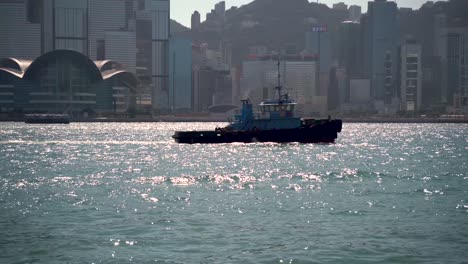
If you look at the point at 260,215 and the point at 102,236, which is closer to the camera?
the point at 102,236

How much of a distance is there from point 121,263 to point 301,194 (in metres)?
25.3

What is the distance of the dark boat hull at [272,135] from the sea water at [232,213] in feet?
144

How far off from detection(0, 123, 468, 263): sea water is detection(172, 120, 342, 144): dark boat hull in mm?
43994

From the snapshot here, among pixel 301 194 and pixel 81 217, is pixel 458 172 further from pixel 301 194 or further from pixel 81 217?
pixel 81 217

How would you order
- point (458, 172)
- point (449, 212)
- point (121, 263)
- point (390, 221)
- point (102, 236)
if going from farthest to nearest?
point (458, 172) < point (449, 212) < point (390, 221) < point (102, 236) < point (121, 263)

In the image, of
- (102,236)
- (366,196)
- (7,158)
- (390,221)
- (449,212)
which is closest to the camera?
(102,236)

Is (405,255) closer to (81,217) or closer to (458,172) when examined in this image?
(81,217)

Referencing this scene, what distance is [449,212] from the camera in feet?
159

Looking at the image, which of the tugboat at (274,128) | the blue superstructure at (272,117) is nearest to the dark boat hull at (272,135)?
the tugboat at (274,128)

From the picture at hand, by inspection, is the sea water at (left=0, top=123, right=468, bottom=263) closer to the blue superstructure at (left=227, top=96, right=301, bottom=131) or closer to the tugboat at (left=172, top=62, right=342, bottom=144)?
the blue superstructure at (left=227, top=96, right=301, bottom=131)

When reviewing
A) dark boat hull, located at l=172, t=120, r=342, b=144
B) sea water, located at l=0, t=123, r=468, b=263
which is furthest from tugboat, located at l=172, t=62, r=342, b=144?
sea water, located at l=0, t=123, r=468, b=263

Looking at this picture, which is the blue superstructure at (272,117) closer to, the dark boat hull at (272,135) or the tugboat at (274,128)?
the tugboat at (274,128)

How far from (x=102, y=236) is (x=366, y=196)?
22725 mm

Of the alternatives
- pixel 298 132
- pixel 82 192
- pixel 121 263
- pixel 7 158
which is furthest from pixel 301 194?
pixel 298 132
